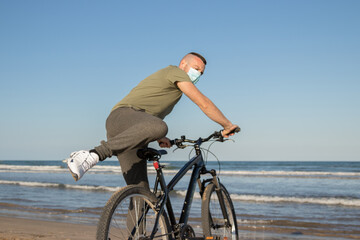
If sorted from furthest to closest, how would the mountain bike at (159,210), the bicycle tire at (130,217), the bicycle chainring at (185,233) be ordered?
the bicycle chainring at (185,233) → the mountain bike at (159,210) → the bicycle tire at (130,217)

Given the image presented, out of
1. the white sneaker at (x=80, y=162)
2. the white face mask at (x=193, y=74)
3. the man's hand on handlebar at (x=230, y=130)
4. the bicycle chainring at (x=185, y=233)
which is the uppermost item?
the white face mask at (x=193, y=74)

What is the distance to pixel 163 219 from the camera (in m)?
2.66

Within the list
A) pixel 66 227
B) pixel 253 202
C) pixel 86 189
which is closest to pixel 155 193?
pixel 66 227

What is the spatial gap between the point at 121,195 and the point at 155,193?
40 centimetres

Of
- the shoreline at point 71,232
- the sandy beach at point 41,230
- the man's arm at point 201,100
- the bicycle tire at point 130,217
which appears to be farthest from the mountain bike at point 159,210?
the sandy beach at point 41,230

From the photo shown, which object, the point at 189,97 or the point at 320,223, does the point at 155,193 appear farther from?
the point at 320,223

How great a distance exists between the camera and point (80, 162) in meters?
2.40

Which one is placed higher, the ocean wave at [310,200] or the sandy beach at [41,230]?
the sandy beach at [41,230]

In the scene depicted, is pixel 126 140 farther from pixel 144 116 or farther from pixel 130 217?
pixel 130 217

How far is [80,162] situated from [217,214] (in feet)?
5.33

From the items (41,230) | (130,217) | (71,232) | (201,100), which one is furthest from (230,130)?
(41,230)

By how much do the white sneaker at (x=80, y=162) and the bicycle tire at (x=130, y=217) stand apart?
0.25 metres

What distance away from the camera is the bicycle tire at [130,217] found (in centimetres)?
224

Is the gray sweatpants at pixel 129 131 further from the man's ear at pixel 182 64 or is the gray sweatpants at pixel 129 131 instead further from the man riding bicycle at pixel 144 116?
the man's ear at pixel 182 64
